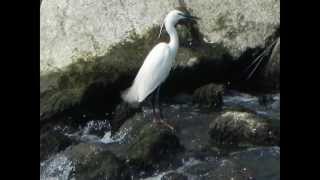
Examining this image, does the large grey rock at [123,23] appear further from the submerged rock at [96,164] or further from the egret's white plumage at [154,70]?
the submerged rock at [96,164]

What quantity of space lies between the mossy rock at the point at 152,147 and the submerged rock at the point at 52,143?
0.98ft

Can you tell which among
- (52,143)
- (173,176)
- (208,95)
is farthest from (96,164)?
(208,95)

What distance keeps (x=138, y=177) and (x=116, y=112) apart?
311mm

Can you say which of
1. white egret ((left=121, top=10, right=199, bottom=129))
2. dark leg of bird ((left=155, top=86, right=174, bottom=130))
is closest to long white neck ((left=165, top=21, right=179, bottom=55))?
white egret ((left=121, top=10, right=199, bottom=129))

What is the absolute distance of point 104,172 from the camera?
2768mm

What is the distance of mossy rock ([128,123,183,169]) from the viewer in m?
2.78

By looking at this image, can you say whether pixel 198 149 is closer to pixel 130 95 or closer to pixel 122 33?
pixel 130 95

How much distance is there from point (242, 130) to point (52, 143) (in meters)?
0.85

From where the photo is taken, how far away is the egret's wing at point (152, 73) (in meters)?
2.87

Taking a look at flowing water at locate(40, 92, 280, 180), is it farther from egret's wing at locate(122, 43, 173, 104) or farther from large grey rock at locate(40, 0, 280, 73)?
large grey rock at locate(40, 0, 280, 73)

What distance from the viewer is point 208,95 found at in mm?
2850

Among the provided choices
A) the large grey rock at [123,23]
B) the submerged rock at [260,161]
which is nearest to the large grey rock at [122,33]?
the large grey rock at [123,23]

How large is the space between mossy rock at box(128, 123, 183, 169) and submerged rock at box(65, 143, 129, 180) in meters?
0.07
